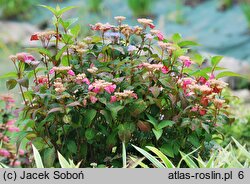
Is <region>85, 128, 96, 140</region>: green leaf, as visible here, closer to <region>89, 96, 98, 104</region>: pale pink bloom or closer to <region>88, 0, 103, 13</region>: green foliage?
<region>89, 96, 98, 104</region>: pale pink bloom

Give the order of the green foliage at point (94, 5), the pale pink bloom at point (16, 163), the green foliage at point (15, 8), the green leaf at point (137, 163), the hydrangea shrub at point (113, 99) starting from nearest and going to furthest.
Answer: the green leaf at point (137, 163), the hydrangea shrub at point (113, 99), the pale pink bloom at point (16, 163), the green foliage at point (15, 8), the green foliage at point (94, 5)

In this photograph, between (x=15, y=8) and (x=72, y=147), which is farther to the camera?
(x=15, y=8)

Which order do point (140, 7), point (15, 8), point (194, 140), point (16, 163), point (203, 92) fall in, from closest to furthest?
1. point (203, 92)
2. point (194, 140)
3. point (16, 163)
4. point (140, 7)
5. point (15, 8)

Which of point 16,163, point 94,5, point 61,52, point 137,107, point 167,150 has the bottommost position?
point 16,163

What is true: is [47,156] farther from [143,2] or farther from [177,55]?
[143,2]

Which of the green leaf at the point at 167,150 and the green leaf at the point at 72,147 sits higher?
the green leaf at the point at 72,147

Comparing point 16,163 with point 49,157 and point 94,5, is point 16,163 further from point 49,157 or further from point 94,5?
point 94,5

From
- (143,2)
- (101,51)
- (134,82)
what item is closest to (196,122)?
(134,82)

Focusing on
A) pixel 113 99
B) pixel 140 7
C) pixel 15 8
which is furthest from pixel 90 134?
pixel 15 8

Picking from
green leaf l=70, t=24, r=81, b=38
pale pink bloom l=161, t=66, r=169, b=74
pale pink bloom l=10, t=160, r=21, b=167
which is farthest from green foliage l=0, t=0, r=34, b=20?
pale pink bloom l=161, t=66, r=169, b=74

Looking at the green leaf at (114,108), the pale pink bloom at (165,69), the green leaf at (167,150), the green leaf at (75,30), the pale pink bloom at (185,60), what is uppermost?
the green leaf at (75,30)

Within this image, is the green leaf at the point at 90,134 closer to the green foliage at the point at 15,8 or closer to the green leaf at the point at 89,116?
the green leaf at the point at 89,116

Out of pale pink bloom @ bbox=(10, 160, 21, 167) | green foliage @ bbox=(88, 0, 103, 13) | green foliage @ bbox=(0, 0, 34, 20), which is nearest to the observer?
pale pink bloom @ bbox=(10, 160, 21, 167)

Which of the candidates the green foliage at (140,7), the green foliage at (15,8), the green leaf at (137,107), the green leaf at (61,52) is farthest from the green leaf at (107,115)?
the green foliage at (15,8)
